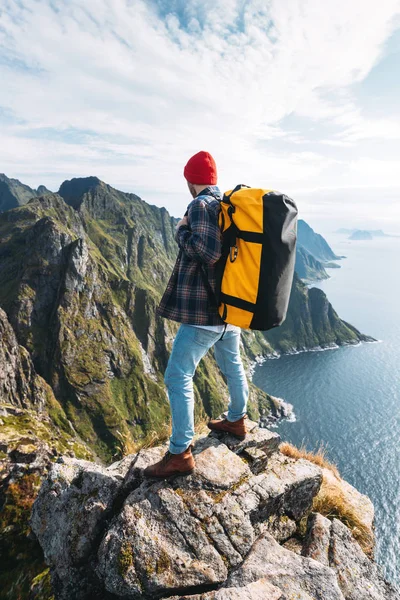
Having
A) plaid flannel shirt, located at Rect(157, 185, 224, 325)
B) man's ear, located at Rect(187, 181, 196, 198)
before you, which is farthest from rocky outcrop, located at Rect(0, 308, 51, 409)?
man's ear, located at Rect(187, 181, 196, 198)

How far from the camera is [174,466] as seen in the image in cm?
611

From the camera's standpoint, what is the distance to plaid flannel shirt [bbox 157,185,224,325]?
219 inches

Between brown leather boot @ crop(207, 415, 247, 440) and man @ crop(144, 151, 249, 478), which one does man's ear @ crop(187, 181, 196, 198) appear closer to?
man @ crop(144, 151, 249, 478)

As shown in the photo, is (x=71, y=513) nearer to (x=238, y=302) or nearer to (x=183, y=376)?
(x=183, y=376)

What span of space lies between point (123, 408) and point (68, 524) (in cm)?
17157

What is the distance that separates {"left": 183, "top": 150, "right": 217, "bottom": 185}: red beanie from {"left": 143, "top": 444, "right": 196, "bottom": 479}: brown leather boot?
5.32 meters

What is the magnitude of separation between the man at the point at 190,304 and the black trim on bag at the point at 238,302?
37 centimetres

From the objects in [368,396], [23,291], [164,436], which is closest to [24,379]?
[23,291]

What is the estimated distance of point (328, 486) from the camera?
8.61 m

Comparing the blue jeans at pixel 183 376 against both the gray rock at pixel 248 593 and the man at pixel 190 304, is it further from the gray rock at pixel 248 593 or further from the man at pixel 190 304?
the gray rock at pixel 248 593

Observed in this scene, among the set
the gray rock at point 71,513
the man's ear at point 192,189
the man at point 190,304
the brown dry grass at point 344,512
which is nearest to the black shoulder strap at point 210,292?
the man at point 190,304

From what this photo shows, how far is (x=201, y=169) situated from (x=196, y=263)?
1.87m

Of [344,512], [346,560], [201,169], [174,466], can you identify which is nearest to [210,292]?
[201,169]

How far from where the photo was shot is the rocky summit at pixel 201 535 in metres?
4.77
